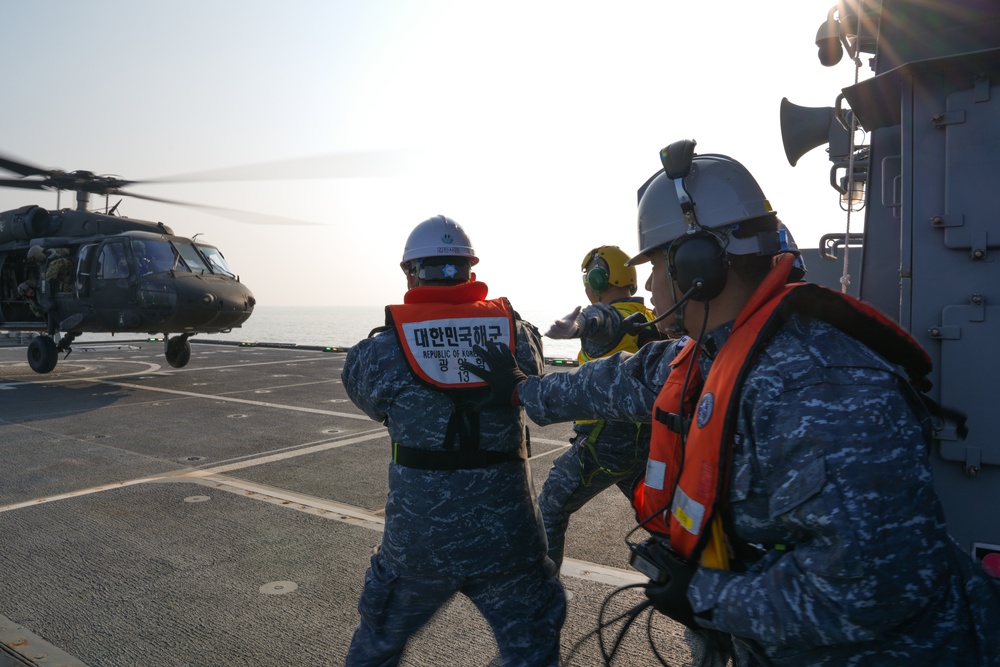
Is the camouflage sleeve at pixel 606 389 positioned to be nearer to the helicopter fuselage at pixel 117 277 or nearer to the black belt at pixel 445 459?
the black belt at pixel 445 459

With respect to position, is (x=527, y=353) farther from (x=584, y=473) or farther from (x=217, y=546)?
(x=217, y=546)

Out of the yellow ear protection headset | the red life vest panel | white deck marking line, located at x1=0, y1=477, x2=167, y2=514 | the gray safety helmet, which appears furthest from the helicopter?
the gray safety helmet

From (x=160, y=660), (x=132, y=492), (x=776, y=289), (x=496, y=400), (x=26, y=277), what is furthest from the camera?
(x=26, y=277)

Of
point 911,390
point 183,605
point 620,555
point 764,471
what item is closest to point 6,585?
point 183,605

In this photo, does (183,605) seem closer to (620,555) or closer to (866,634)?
(620,555)

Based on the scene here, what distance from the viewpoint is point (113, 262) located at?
44.9 feet

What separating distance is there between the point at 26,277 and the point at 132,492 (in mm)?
13042

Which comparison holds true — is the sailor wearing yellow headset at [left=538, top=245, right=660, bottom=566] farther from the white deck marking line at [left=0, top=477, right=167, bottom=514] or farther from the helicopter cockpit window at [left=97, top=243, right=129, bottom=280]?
the helicopter cockpit window at [left=97, top=243, right=129, bottom=280]

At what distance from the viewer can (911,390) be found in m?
1.44

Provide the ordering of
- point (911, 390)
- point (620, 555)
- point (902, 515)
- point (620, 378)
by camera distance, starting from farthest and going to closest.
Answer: point (620, 555)
point (620, 378)
point (911, 390)
point (902, 515)

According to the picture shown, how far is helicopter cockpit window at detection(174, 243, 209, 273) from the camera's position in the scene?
14.2m

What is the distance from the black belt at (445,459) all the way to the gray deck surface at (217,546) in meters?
0.96

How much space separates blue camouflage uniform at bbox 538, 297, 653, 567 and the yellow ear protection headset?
33 cm

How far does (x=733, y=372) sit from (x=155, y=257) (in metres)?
14.4
